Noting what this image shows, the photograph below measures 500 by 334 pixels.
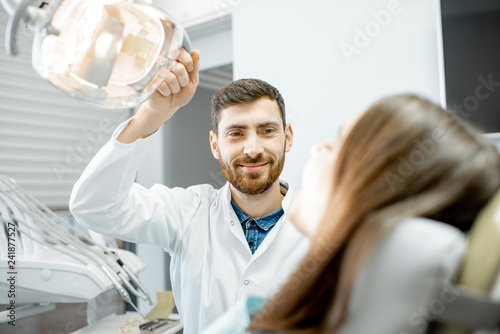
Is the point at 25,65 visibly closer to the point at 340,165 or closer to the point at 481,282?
the point at 340,165

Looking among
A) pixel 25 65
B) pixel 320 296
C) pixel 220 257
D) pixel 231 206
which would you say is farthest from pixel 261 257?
pixel 25 65

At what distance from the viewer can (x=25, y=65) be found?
5.67 feet

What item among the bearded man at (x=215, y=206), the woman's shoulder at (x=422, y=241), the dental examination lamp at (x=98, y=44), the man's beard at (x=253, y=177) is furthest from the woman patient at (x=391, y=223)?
the man's beard at (x=253, y=177)

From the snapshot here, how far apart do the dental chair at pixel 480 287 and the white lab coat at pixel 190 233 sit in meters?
0.70

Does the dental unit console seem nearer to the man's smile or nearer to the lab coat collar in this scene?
the lab coat collar

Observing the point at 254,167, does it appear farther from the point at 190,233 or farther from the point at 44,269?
the point at 44,269

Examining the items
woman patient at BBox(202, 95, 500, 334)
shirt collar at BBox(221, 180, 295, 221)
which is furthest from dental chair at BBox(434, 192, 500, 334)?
shirt collar at BBox(221, 180, 295, 221)

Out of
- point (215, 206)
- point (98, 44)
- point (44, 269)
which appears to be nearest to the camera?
point (98, 44)

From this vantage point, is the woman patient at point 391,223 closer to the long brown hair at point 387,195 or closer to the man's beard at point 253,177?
the long brown hair at point 387,195

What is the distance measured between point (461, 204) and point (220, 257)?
85cm

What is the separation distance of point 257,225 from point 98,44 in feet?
2.84

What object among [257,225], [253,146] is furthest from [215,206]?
[253,146]

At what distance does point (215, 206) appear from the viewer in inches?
52.4

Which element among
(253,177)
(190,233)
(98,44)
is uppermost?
(98,44)
